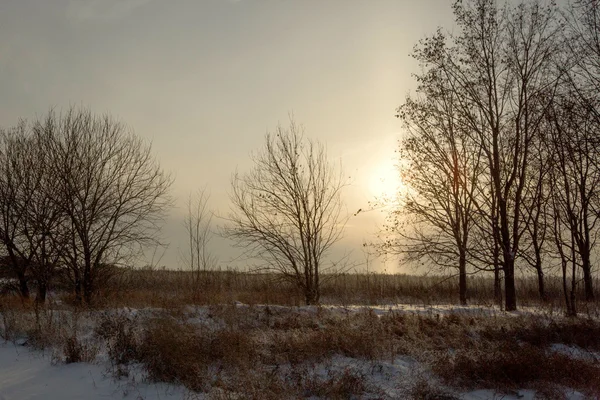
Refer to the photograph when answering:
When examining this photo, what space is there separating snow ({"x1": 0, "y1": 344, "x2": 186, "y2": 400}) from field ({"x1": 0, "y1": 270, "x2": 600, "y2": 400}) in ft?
0.07

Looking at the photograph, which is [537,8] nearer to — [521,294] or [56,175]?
[521,294]

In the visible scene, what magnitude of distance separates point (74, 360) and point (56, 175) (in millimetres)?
11067

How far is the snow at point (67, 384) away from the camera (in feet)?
24.4

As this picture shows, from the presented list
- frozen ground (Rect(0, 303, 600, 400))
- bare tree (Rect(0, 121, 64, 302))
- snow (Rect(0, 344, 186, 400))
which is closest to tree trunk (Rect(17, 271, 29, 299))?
bare tree (Rect(0, 121, 64, 302))

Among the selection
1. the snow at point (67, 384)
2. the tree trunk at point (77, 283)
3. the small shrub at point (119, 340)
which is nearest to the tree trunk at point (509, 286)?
the small shrub at point (119, 340)

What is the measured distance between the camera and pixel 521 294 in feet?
76.1

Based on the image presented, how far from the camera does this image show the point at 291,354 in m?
9.21

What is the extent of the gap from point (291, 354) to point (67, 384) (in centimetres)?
375

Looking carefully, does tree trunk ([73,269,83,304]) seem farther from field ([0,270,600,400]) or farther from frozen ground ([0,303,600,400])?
frozen ground ([0,303,600,400])

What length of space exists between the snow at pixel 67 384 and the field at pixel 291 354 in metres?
0.02

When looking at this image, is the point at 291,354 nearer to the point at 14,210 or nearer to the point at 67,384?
the point at 67,384

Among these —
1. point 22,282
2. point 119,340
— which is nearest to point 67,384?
point 119,340

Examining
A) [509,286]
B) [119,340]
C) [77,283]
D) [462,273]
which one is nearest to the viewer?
[119,340]

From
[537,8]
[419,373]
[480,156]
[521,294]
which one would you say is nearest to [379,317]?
[419,373]
